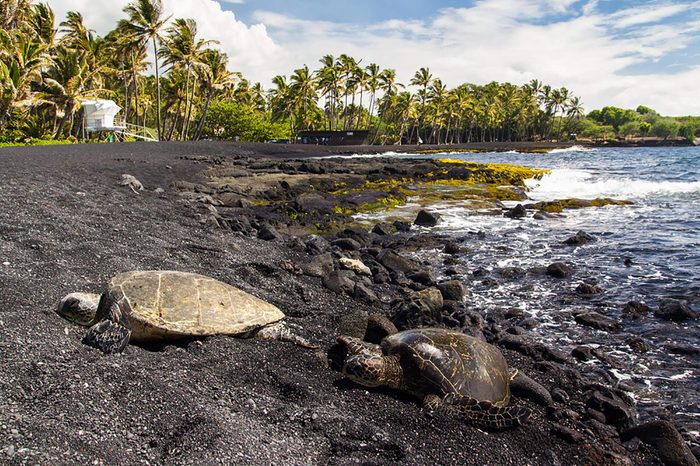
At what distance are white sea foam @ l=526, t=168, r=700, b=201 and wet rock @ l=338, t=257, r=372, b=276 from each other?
15.3 m

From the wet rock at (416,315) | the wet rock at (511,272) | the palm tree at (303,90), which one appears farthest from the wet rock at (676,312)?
the palm tree at (303,90)

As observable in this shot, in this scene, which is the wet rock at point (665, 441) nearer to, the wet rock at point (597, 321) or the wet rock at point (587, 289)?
the wet rock at point (597, 321)

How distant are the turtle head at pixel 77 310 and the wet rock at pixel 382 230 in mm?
9719

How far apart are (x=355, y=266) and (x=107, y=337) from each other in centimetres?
573

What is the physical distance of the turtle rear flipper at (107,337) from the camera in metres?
4.35

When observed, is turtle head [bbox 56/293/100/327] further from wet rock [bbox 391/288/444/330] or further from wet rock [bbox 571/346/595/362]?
wet rock [bbox 571/346/595/362]

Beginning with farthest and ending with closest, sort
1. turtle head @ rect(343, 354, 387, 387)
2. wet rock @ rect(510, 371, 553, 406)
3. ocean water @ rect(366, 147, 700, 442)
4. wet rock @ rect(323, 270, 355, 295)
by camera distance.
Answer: wet rock @ rect(323, 270, 355, 295) < ocean water @ rect(366, 147, 700, 442) < wet rock @ rect(510, 371, 553, 406) < turtle head @ rect(343, 354, 387, 387)

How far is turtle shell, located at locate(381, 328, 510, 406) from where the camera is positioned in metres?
4.66

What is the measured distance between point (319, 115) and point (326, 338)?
285 feet

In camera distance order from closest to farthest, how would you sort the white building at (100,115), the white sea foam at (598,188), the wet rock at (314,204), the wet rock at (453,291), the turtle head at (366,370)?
the turtle head at (366,370) → the wet rock at (453,291) → the wet rock at (314,204) → the white sea foam at (598,188) → the white building at (100,115)

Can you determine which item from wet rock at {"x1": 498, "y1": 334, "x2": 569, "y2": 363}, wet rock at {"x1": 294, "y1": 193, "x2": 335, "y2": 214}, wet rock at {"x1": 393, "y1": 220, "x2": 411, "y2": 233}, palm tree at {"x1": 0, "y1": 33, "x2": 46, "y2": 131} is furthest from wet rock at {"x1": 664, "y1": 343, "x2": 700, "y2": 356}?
palm tree at {"x1": 0, "y1": 33, "x2": 46, "y2": 131}

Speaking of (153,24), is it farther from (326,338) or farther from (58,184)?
(326,338)

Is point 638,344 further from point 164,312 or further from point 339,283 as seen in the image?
point 164,312

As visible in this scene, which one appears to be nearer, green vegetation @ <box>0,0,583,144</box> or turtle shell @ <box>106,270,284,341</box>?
turtle shell @ <box>106,270,284,341</box>
